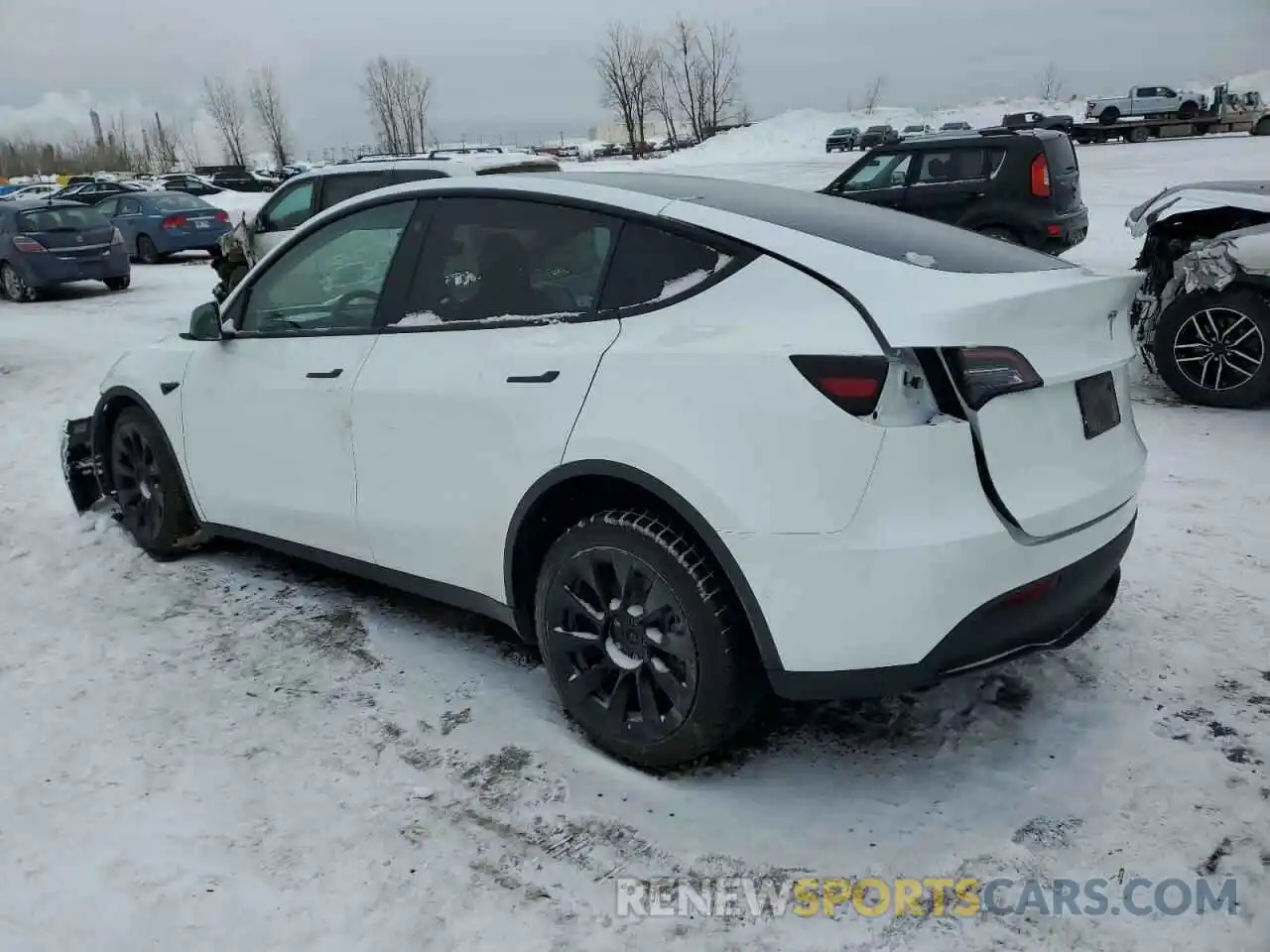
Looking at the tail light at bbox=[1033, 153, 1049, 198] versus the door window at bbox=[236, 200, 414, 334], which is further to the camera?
the tail light at bbox=[1033, 153, 1049, 198]

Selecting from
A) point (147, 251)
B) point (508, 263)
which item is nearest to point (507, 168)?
point (508, 263)

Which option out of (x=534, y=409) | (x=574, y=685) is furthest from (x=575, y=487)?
(x=574, y=685)

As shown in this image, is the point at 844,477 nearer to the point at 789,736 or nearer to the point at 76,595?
the point at 789,736

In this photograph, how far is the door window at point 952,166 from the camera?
11.6 metres

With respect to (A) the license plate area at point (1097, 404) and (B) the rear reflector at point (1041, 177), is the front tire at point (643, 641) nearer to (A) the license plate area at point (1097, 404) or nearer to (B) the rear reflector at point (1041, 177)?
(A) the license plate area at point (1097, 404)

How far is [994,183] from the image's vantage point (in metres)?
11.4

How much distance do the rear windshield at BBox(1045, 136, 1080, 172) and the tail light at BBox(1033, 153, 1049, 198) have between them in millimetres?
Result: 106

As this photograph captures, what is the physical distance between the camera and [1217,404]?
6469mm

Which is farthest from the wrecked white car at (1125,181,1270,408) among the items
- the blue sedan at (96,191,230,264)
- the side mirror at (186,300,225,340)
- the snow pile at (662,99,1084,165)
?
the snow pile at (662,99,1084,165)

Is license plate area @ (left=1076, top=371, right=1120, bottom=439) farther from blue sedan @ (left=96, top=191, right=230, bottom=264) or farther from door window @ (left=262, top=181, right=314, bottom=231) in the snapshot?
blue sedan @ (left=96, top=191, right=230, bottom=264)

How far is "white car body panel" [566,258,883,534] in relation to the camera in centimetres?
241

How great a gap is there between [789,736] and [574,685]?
684 millimetres

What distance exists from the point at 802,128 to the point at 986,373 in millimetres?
57846

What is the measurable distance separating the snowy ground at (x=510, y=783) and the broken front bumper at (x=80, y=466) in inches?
41.5
